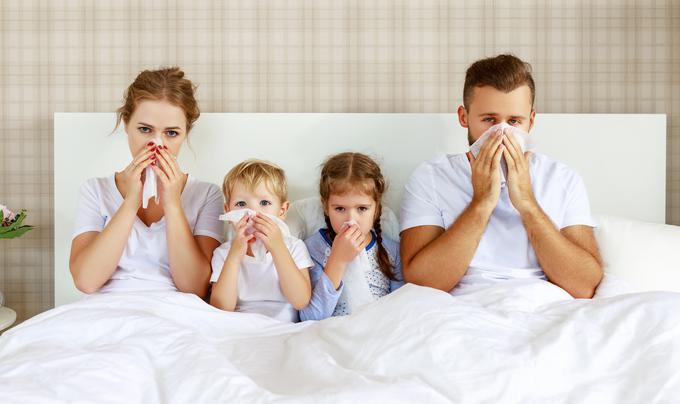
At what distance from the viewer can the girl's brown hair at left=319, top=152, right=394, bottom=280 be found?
5.52ft

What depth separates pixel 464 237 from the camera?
62.3 inches

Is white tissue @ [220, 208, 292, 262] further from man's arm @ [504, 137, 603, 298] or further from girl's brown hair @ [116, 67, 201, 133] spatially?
man's arm @ [504, 137, 603, 298]

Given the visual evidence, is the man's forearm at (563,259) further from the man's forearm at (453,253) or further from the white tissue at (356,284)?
the white tissue at (356,284)

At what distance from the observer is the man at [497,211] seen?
1.59m

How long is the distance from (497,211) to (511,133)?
219 millimetres

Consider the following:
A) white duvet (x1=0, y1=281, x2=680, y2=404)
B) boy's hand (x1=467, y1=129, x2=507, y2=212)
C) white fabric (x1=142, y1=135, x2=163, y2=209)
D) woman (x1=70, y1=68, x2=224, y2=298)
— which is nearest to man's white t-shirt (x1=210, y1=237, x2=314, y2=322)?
woman (x1=70, y1=68, x2=224, y2=298)

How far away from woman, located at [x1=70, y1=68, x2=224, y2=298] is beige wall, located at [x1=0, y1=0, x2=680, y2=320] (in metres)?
0.43

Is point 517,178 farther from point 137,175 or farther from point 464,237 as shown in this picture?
point 137,175

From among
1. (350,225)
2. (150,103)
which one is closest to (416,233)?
(350,225)

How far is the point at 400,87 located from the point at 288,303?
0.92 m

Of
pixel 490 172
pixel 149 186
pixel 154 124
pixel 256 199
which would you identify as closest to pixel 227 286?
pixel 256 199

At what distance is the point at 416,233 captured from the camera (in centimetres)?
168

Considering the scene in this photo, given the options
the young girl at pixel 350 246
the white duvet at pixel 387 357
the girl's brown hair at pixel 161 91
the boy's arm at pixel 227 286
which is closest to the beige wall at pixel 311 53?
the girl's brown hair at pixel 161 91

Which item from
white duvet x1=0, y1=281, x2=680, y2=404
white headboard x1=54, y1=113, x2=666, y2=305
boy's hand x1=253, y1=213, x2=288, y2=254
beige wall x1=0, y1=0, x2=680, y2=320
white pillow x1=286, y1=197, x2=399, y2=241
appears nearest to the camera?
white duvet x1=0, y1=281, x2=680, y2=404
